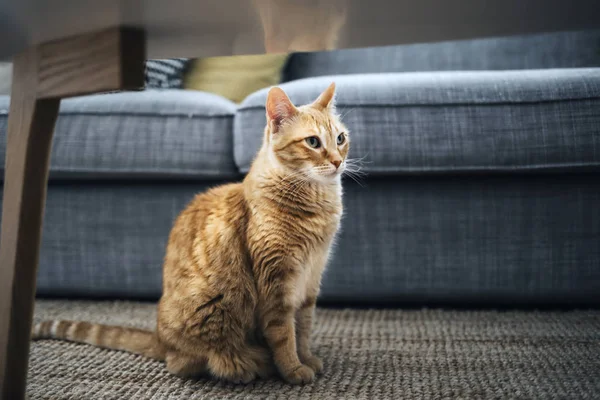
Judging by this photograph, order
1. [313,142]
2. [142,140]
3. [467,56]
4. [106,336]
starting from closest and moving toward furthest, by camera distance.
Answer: [313,142] < [106,336] < [142,140] < [467,56]

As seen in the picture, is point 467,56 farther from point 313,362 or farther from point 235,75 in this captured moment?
point 313,362

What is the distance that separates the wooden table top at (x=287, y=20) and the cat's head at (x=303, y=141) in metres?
0.39

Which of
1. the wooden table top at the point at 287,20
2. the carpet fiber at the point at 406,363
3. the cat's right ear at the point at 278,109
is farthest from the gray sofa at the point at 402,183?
the wooden table top at the point at 287,20

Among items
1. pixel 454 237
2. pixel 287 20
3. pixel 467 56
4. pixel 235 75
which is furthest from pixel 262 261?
pixel 467 56

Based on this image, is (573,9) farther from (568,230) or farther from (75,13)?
(568,230)

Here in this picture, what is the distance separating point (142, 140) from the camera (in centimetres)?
175

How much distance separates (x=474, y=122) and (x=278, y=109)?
24.4 inches

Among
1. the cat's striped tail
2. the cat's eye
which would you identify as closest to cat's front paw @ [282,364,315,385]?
the cat's striped tail

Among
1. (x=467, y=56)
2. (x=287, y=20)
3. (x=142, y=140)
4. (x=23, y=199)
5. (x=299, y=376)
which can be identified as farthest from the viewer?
(x=467, y=56)

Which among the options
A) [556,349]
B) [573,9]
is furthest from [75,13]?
[556,349]

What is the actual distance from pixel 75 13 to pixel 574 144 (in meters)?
1.31

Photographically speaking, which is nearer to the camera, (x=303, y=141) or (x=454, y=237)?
(x=303, y=141)

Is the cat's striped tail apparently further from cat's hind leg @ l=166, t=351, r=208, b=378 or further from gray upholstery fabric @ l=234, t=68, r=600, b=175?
gray upholstery fabric @ l=234, t=68, r=600, b=175

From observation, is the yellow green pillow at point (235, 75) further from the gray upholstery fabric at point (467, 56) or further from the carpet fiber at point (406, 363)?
the carpet fiber at point (406, 363)
